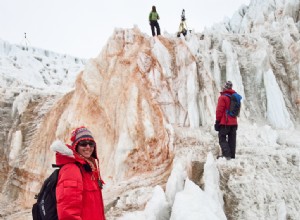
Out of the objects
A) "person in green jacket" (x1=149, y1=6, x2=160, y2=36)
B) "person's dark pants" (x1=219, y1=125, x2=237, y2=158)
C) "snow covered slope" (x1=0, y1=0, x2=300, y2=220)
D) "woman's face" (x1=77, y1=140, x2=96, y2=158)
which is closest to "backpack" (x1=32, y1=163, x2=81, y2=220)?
"woman's face" (x1=77, y1=140, x2=96, y2=158)

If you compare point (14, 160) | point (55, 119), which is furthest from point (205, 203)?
point (14, 160)

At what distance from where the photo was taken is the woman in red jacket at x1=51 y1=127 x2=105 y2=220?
116 inches

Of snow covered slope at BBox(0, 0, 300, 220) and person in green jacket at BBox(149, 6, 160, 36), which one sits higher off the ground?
person in green jacket at BBox(149, 6, 160, 36)

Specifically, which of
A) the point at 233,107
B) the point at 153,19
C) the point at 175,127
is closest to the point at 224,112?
the point at 233,107

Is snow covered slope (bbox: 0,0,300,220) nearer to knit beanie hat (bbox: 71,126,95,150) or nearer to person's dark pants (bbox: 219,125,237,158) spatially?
person's dark pants (bbox: 219,125,237,158)

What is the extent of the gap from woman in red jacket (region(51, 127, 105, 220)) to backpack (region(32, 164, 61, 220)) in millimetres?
89

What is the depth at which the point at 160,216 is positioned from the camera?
18.6 ft

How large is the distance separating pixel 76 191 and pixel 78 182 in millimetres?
98

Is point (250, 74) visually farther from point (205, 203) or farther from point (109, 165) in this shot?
point (205, 203)

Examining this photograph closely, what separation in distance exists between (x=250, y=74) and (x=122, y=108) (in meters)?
5.34

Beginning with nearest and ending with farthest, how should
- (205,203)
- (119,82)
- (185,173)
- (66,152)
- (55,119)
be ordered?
(66,152)
(205,203)
(185,173)
(119,82)
(55,119)

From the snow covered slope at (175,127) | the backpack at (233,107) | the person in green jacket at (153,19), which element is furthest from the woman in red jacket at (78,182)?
the person in green jacket at (153,19)

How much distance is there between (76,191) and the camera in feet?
10.0

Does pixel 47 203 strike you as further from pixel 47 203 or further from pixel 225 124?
pixel 225 124
